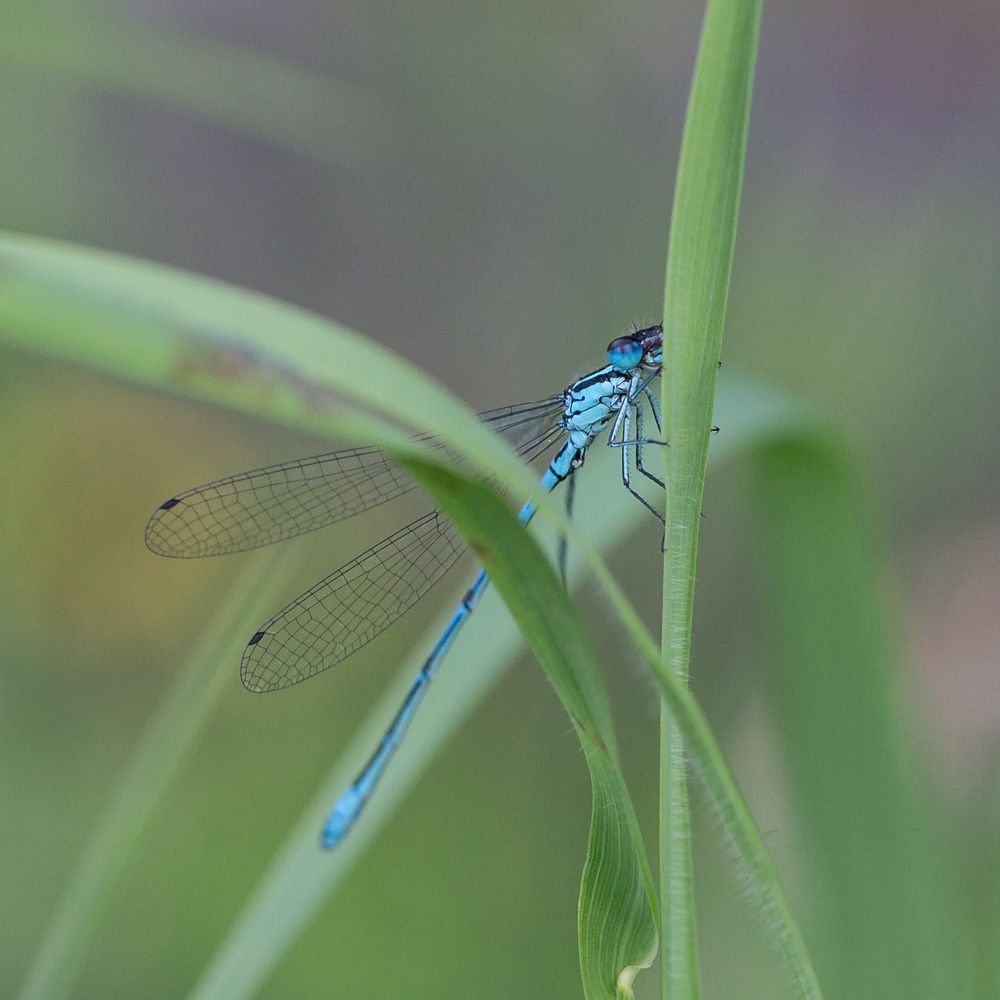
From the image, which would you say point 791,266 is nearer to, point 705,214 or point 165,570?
point 165,570

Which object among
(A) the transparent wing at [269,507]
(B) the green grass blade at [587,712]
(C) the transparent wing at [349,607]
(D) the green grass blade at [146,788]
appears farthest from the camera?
(A) the transparent wing at [269,507]

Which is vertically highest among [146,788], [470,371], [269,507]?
[470,371]

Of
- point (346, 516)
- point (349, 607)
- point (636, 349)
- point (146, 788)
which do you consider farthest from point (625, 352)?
point (146, 788)

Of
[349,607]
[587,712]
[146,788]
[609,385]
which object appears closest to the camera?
[587,712]

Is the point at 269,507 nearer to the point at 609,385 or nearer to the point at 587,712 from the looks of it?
the point at 609,385

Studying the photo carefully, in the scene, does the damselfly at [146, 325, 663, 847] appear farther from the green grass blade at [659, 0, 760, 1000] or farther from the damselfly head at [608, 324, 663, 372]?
the green grass blade at [659, 0, 760, 1000]

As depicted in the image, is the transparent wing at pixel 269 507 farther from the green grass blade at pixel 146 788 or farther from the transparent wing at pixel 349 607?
the green grass blade at pixel 146 788

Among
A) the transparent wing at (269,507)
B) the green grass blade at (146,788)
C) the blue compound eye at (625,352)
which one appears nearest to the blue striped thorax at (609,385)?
the blue compound eye at (625,352)

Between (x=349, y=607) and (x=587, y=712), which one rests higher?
(x=349, y=607)
